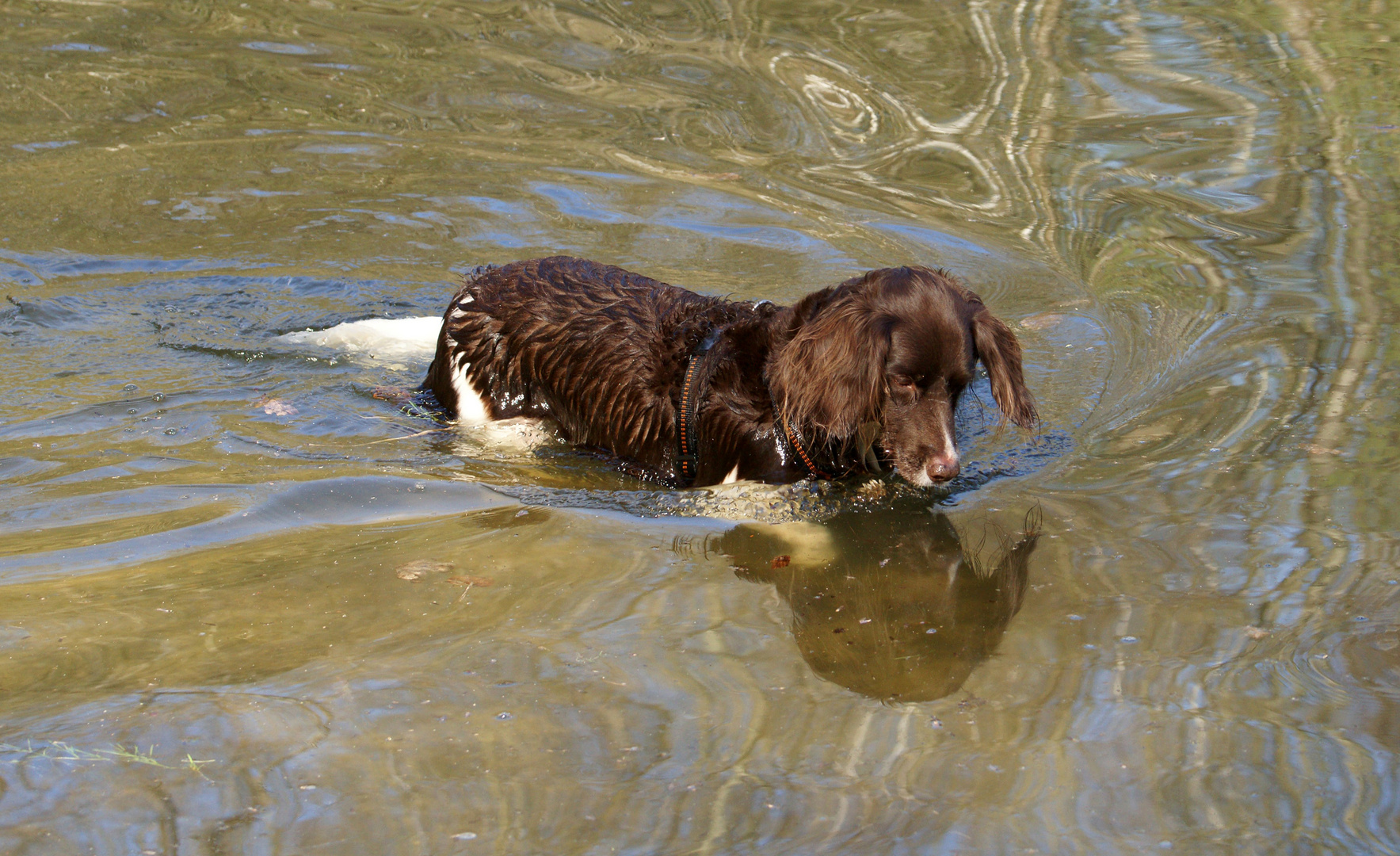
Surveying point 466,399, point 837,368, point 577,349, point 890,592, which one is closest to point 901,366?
point 837,368

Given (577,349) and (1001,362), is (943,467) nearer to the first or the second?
(1001,362)

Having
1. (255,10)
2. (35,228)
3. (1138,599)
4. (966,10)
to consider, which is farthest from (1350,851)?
(255,10)

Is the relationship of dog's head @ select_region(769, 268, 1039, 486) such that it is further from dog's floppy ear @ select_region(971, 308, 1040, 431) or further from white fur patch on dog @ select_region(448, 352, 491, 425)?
A: white fur patch on dog @ select_region(448, 352, 491, 425)

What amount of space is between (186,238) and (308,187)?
1049 mm

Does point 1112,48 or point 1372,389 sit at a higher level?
point 1112,48

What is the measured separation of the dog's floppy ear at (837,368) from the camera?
172 inches

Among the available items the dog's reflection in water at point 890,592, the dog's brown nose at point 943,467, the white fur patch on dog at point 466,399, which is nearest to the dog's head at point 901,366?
the dog's brown nose at point 943,467

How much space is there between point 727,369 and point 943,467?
1054mm

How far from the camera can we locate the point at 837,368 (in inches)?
173

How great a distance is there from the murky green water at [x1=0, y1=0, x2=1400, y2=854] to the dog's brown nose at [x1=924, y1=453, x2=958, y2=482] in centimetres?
21

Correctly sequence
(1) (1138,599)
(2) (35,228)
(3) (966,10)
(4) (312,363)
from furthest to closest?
(3) (966,10)
(2) (35,228)
(4) (312,363)
(1) (1138,599)

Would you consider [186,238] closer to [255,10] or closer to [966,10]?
[255,10]

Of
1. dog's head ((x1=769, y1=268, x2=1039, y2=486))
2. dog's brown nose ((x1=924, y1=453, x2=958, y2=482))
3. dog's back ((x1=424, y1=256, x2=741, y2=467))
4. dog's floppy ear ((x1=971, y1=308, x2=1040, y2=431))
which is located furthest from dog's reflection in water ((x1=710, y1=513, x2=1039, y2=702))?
dog's back ((x1=424, y1=256, x2=741, y2=467))

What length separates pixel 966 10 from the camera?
430 inches
